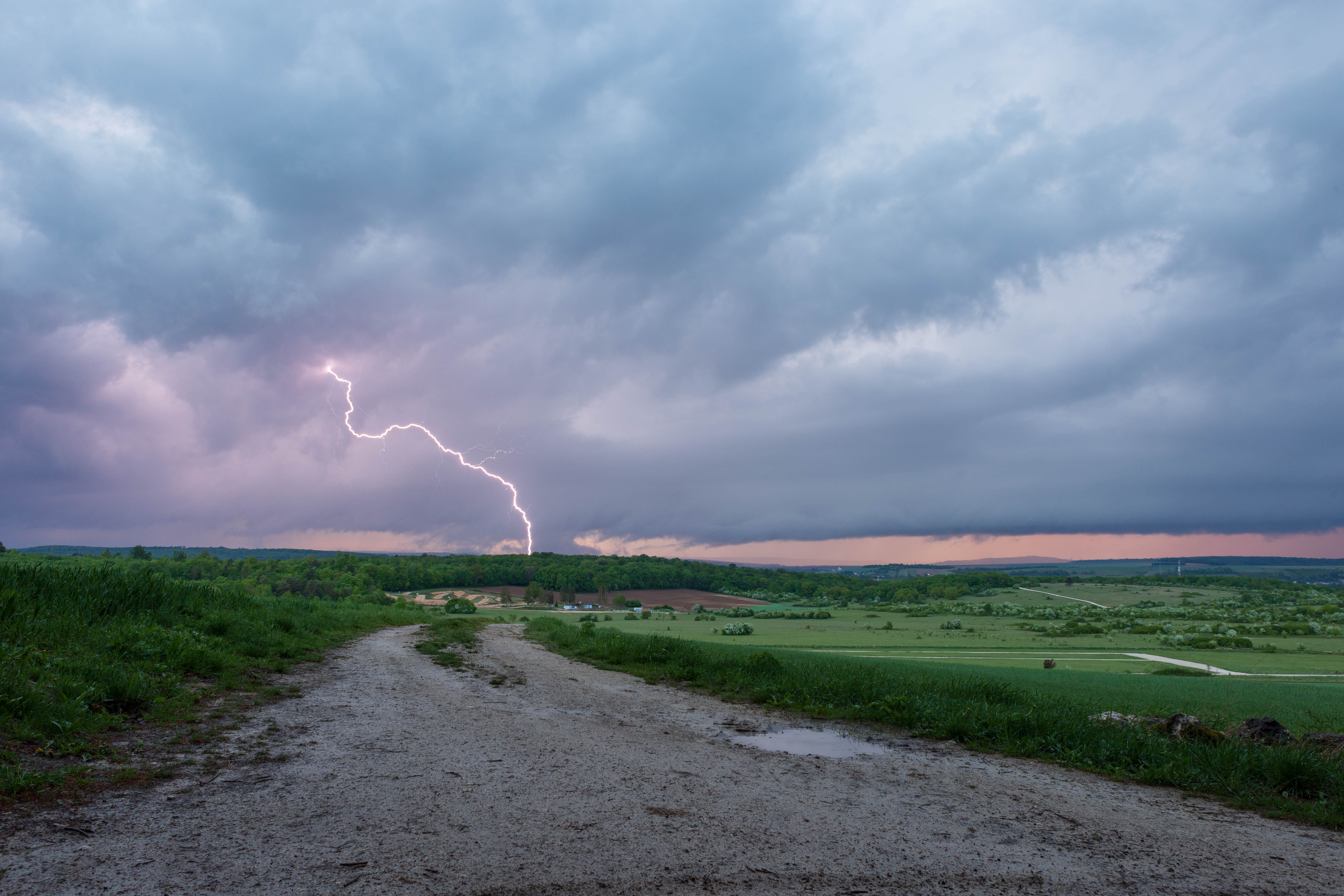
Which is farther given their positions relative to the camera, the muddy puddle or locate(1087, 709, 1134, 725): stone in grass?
locate(1087, 709, 1134, 725): stone in grass

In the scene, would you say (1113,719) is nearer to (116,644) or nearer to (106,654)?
(106,654)

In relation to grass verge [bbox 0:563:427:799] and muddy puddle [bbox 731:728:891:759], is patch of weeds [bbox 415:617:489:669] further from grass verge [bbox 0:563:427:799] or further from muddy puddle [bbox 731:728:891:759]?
muddy puddle [bbox 731:728:891:759]

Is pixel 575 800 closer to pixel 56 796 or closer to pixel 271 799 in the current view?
pixel 271 799

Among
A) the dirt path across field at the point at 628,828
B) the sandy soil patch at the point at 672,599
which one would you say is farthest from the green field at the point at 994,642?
the dirt path across field at the point at 628,828

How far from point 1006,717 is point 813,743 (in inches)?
113

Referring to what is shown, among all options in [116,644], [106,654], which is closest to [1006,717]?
[106,654]

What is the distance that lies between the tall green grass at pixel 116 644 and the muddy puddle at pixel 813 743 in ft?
23.7

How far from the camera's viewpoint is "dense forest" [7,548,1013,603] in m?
45.6

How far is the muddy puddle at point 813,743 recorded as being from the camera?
730 cm

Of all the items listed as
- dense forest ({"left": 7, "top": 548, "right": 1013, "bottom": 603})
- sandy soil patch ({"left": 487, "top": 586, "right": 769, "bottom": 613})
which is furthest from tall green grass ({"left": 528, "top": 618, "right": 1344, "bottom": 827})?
sandy soil patch ({"left": 487, "top": 586, "right": 769, "bottom": 613})

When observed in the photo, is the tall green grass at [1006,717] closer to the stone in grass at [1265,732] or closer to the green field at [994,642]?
the stone in grass at [1265,732]

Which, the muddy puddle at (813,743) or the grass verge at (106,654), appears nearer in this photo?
the grass verge at (106,654)

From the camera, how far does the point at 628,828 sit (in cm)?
447

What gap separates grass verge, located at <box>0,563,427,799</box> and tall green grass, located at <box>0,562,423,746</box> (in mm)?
21
